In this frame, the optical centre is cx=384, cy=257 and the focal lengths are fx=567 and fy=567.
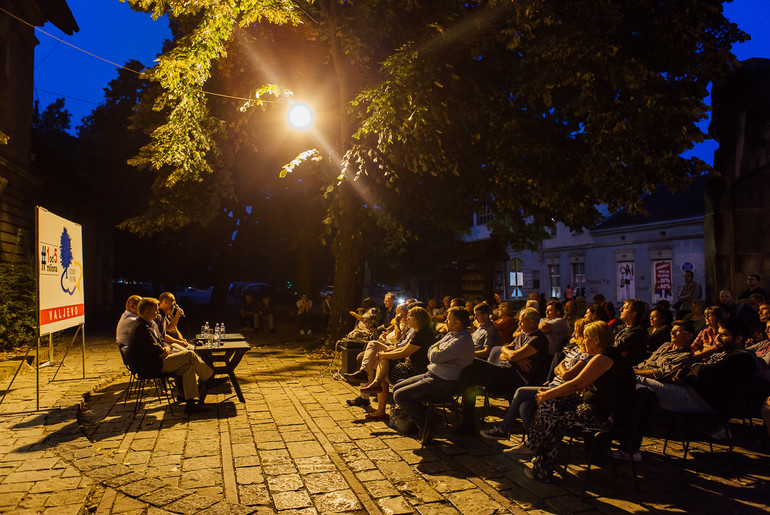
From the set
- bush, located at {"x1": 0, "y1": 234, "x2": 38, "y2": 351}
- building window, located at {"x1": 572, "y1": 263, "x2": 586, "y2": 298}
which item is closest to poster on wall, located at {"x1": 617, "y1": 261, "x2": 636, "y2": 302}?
building window, located at {"x1": 572, "y1": 263, "x2": 586, "y2": 298}

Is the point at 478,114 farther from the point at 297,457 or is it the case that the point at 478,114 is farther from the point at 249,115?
the point at 297,457

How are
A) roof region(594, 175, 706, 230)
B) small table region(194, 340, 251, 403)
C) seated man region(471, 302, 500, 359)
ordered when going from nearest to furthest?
seated man region(471, 302, 500, 359) → small table region(194, 340, 251, 403) → roof region(594, 175, 706, 230)

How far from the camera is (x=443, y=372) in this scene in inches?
251

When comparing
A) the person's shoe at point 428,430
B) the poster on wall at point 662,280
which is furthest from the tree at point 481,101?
the poster on wall at point 662,280

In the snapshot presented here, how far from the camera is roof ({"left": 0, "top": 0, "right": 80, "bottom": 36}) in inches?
687

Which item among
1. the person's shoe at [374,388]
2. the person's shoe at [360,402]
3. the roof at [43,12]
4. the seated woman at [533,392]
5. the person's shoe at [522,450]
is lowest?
the person's shoe at [360,402]

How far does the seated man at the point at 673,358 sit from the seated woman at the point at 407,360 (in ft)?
8.41

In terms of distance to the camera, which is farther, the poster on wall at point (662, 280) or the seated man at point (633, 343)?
the poster on wall at point (662, 280)

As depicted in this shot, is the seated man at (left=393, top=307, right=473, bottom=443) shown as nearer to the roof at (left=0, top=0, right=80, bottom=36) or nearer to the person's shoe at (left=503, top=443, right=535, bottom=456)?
the person's shoe at (left=503, top=443, right=535, bottom=456)

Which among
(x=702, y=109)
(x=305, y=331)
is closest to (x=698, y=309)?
(x=702, y=109)

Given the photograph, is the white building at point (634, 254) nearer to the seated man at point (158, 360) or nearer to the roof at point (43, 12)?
the seated man at point (158, 360)

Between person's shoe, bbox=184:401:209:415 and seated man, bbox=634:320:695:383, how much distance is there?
5676mm

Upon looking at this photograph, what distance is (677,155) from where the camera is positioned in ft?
35.6

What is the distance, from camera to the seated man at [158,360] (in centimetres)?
740
